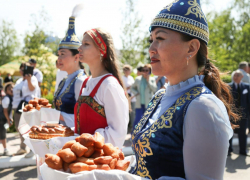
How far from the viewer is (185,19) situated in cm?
138

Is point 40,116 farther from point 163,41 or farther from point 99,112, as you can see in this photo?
point 163,41

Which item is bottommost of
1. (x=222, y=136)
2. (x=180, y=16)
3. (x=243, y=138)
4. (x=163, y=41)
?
(x=243, y=138)

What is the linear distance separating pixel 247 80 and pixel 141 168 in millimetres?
8332

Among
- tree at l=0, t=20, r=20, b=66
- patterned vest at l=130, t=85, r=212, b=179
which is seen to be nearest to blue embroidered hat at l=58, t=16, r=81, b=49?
patterned vest at l=130, t=85, r=212, b=179

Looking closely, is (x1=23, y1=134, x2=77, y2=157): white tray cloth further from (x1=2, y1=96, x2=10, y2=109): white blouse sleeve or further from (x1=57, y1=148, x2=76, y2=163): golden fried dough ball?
(x1=2, y1=96, x2=10, y2=109): white blouse sleeve

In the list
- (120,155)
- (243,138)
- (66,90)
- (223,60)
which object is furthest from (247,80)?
(223,60)

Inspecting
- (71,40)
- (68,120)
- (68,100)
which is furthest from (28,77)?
(68,120)

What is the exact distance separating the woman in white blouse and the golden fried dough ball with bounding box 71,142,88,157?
90cm

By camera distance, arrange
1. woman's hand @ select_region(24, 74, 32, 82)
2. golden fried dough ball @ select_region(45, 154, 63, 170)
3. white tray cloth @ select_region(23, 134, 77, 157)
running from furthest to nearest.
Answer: woman's hand @ select_region(24, 74, 32, 82) → white tray cloth @ select_region(23, 134, 77, 157) → golden fried dough ball @ select_region(45, 154, 63, 170)

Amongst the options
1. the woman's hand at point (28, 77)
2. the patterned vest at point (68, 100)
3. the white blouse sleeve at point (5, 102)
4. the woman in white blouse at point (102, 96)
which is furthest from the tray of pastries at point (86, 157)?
the white blouse sleeve at point (5, 102)

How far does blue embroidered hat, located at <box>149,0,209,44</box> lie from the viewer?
138 centimetres

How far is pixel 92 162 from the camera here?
1424 millimetres

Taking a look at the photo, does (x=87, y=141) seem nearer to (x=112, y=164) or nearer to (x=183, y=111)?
(x=112, y=164)

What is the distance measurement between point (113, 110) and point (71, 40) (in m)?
1.62
